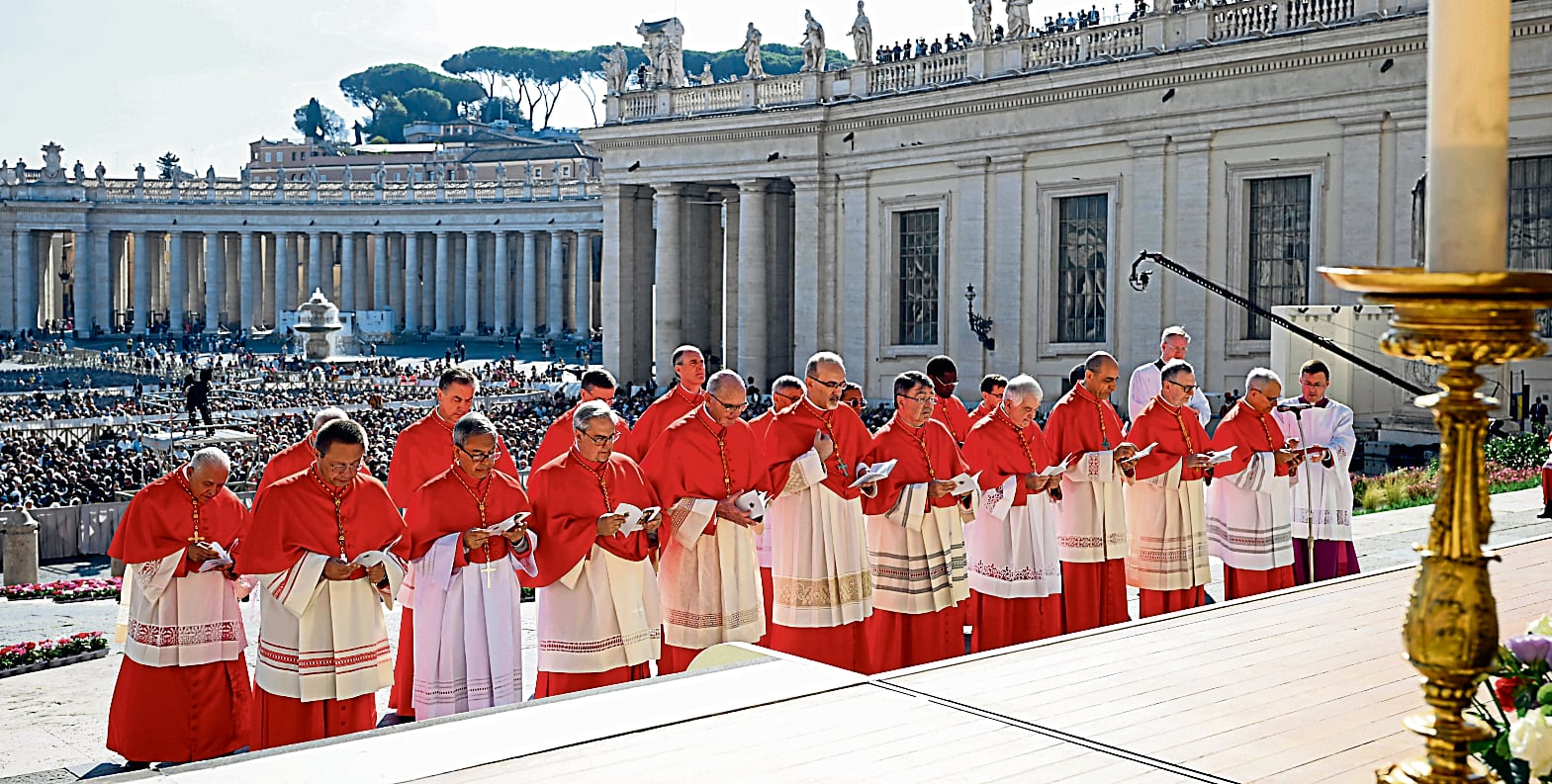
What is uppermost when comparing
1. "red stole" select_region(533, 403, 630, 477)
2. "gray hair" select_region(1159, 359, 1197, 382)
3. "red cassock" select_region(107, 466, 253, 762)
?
"gray hair" select_region(1159, 359, 1197, 382)

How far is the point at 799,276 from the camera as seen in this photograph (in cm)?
4281

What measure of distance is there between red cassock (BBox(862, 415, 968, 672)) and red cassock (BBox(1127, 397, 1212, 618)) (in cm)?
177

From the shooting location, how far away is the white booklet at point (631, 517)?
9.94 meters

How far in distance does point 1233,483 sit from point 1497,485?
925cm

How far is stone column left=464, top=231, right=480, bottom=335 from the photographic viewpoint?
91.4 metres

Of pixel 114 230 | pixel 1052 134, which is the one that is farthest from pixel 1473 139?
pixel 114 230

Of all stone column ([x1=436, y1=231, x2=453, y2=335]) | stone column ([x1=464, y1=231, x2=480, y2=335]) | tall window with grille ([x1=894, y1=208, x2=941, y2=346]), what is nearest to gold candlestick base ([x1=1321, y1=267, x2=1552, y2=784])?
tall window with grille ([x1=894, y1=208, x2=941, y2=346])

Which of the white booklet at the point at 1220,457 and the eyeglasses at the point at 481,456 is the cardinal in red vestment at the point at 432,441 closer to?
the eyeglasses at the point at 481,456

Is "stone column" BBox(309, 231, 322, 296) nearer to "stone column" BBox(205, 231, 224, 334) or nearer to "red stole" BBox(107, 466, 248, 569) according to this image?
"stone column" BBox(205, 231, 224, 334)

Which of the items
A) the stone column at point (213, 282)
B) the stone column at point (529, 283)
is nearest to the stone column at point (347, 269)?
the stone column at point (213, 282)

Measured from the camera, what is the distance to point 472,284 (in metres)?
92.1

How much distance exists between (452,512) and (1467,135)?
748 cm

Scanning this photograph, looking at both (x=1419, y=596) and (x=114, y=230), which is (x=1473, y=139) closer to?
(x=1419, y=596)

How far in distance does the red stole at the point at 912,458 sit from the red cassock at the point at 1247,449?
265 centimetres
